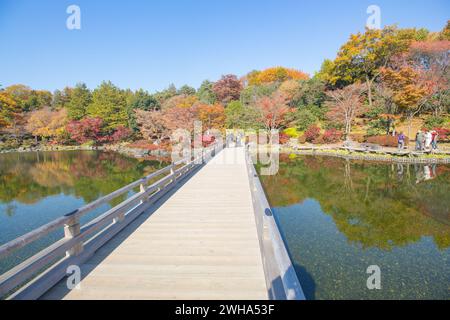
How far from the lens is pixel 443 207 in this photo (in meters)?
7.48

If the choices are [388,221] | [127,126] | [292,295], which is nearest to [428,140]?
[388,221]

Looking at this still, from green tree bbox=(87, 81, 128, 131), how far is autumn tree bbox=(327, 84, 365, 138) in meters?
29.8

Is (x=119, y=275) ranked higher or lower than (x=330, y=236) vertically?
higher

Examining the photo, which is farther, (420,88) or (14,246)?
(420,88)

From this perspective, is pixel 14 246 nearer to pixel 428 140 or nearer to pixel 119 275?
pixel 119 275

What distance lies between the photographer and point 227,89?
42.8 metres

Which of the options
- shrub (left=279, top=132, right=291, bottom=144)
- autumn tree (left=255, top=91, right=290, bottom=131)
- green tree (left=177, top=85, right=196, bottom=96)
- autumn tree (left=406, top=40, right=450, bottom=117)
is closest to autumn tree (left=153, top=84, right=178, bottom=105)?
green tree (left=177, top=85, right=196, bottom=96)

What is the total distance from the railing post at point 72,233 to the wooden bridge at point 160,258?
0.01 m

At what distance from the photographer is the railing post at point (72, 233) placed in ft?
10.0

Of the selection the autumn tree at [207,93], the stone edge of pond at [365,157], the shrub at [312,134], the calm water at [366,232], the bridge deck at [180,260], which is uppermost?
the autumn tree at [207,93]

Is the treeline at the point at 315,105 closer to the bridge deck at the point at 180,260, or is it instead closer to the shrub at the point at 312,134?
the shrub at the point at 312,134

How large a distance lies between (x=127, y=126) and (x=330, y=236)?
122ft

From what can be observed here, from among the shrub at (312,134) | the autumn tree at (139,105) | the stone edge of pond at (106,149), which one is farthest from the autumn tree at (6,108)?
the shrub at (312,134)

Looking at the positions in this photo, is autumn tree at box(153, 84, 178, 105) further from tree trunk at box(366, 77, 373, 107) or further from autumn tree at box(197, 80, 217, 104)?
tree trunk at box(366, 77, 373, 107)
